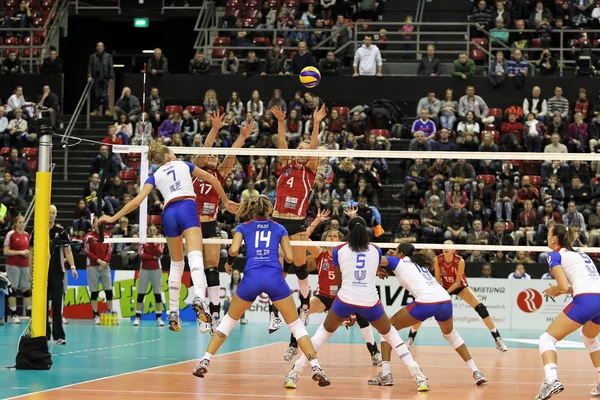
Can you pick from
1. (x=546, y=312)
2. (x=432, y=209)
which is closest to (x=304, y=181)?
(x=432, y=209)

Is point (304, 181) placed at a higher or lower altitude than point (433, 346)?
higher

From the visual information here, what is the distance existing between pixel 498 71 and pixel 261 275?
1745 centimetres

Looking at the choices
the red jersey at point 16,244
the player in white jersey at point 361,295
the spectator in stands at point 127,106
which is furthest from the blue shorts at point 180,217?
the spectator in stands at point 127,106

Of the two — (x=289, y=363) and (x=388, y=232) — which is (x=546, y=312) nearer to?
(x=388, y=232)

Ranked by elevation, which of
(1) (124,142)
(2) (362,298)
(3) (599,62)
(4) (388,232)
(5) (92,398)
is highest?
(3) (599,62)

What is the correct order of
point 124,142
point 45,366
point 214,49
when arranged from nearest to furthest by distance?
point 45,366 < point 124,142 < point 214,49

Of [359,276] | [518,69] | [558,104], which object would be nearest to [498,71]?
[518,69]

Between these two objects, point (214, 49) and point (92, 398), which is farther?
point (214, 49)

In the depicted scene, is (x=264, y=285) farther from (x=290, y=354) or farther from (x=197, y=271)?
(x=290, y=354)

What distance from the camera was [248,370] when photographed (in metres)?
12.8

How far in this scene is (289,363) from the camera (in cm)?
1372

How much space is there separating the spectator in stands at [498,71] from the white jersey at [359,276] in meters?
16.3

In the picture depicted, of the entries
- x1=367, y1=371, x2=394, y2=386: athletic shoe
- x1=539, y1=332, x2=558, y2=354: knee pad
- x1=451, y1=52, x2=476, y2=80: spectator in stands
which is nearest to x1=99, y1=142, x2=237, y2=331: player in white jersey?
x1=367, y1=371, x2=394, y2=386: athletic shoe

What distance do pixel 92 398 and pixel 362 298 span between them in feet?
10.5
